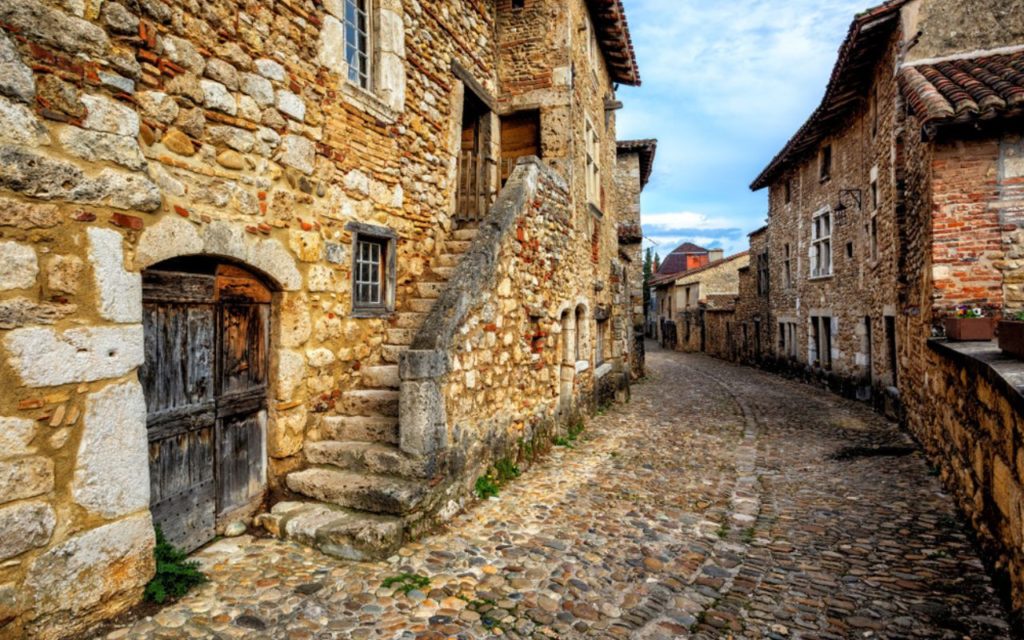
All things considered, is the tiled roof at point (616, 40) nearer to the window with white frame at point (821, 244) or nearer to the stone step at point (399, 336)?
the window with white frame at point (821, 244)

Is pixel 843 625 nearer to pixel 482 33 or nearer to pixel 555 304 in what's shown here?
pixel 555 304

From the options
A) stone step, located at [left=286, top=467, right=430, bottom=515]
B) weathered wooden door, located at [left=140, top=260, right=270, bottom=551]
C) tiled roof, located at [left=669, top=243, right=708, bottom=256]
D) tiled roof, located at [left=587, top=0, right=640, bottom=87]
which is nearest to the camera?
weathered wooden door, located at [left=140, top=260, right=270, bottom=551]

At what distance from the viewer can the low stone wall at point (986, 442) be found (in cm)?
316

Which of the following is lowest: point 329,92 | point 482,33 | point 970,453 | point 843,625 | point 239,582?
point 843,625

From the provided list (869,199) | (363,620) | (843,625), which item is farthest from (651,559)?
(869,199)

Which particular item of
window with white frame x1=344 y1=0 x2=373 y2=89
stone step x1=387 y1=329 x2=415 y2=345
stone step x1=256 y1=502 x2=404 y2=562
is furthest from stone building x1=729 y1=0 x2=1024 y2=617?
window with white frame x1=344 y1=0 x2=373 y2=89

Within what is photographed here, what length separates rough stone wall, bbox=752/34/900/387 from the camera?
989cm

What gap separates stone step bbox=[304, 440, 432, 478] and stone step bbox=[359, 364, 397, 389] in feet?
2.16

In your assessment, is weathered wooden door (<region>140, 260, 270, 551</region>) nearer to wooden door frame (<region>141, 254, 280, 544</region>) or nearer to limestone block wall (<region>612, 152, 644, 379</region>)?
wooden door frame (<region>141, 254, 280, 544</region>)

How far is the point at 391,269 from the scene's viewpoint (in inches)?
223

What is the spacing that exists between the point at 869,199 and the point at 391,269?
1121 centimetres

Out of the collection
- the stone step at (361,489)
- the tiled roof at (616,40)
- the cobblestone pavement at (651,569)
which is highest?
the tiled roof at (616,40)

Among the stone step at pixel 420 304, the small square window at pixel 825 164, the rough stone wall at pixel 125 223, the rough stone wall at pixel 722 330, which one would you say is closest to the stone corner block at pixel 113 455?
the rough stone wall at pixel 125 223

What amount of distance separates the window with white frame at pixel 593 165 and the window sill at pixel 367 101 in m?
5.60
